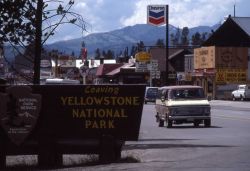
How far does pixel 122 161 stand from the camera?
1653 cm

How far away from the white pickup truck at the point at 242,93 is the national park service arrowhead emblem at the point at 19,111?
209 ft

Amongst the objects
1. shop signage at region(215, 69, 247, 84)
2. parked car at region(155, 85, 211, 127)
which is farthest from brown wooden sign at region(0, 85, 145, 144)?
shop signage at region(215, 69, 247, 84)

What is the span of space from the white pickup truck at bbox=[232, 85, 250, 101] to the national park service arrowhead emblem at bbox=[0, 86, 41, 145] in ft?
209

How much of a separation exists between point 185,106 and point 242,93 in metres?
49.1

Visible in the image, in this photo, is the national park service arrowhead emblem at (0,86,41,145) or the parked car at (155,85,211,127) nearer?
the national park service arrowhead emblem at (0,86,41,145)

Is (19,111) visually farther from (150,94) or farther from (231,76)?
(231,76)

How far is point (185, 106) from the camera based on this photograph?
31.9 metres

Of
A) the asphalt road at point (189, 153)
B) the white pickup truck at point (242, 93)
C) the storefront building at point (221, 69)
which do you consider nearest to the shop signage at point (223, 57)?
the storefront building at point (221, 69)

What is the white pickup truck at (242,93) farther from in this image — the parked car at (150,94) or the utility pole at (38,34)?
the utility pole at (38,34)

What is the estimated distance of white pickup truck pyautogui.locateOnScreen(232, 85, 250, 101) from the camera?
79125mm

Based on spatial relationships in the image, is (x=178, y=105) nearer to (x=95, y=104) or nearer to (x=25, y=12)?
(x=25, y=12)

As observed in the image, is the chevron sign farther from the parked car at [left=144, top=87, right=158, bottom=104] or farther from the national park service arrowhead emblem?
the national park service arrowhead emblem

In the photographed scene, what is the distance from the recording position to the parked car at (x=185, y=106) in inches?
1257

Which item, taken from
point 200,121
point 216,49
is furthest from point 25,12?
point 216,49
